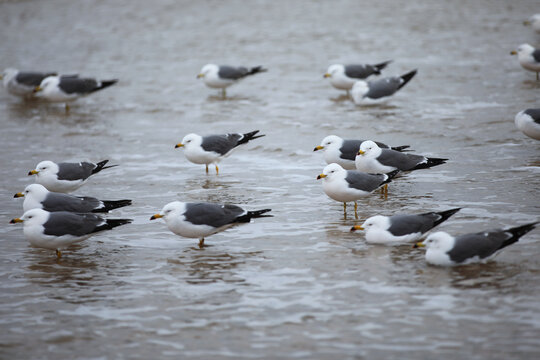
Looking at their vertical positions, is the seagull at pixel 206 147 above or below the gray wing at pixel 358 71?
below

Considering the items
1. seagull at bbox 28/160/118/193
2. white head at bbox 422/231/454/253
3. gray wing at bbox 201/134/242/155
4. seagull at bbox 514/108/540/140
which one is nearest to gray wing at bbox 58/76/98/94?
gray wing at bbox 201/134/242/155

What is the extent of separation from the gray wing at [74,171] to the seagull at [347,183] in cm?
353

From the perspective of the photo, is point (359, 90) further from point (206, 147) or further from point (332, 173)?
point (332, 173)

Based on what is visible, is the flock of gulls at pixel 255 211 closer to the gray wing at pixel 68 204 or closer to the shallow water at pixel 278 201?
the gray wing at pixel 68 204

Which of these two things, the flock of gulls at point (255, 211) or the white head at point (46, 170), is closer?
the flock of gulls at point (255, 211)

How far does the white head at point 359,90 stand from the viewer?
15445mm

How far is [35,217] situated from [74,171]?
2055 millimetres

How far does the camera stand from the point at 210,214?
880cm

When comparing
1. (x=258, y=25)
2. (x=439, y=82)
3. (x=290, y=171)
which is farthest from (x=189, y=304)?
(x=258, y=25)

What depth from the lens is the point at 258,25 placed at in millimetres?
26469

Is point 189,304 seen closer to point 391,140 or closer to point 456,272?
point 456,272

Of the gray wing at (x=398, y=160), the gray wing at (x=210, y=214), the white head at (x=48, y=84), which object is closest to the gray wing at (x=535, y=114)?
the gray wing at (x=398, y=160)

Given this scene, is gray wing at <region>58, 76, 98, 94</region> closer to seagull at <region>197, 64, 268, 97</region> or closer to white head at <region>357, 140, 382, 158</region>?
seagull at <region>197, 64, 268, 97</region>

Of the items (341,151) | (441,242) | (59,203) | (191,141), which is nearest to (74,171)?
(59,203)
